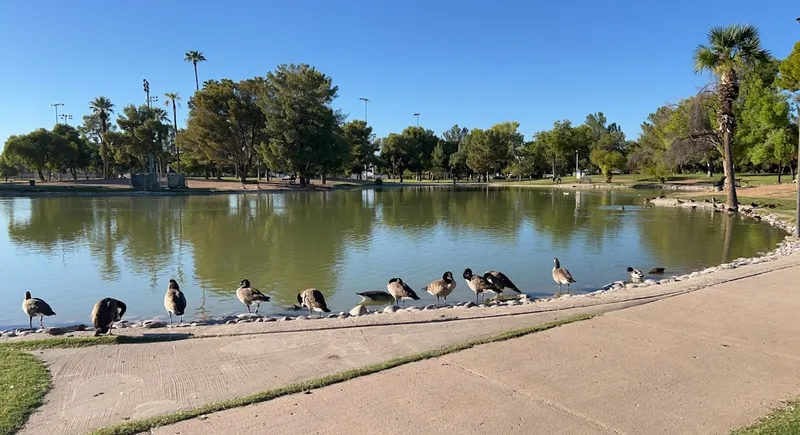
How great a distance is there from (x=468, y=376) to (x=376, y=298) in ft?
22.0

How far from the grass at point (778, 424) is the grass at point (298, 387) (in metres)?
2.85

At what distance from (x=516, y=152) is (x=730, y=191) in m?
77.6

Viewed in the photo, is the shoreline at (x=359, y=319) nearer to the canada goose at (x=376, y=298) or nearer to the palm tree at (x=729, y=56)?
the canada goose at (x=376, y=298)

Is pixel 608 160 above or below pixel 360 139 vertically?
below

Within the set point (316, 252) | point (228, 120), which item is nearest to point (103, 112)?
point (228, 120)

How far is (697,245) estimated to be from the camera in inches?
783

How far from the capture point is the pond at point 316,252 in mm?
12867

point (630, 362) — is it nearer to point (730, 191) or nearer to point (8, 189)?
point (730, 191)

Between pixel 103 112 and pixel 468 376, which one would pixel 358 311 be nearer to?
pixel 468 376

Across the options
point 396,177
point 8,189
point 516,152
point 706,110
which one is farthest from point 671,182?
point 8,189

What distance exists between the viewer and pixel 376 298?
1191 centimetres

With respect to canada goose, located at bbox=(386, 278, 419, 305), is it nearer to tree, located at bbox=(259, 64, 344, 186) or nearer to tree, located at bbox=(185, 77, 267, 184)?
tree, located at bbox=(259, 64, 344, 186)

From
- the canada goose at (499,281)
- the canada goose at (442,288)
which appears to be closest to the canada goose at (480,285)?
the canada goose at (499,281)

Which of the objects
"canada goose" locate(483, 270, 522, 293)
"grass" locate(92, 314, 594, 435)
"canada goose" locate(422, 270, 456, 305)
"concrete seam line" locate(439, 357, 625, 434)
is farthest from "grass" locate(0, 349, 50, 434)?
"canada goose" locate(483, 270, 522, 293)
